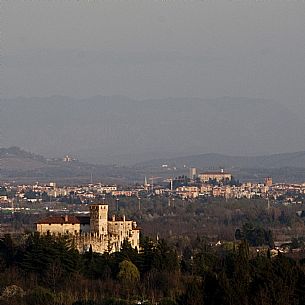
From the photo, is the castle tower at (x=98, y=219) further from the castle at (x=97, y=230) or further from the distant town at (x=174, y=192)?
the distant town at (x=174, y=192)

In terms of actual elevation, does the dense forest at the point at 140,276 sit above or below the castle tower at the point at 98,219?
below

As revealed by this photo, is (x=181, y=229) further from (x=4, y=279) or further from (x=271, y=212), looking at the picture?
(x=4, y=279)

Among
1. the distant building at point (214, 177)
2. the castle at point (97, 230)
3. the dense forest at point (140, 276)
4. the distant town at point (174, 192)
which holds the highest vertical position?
the distant building at point (214, 177)

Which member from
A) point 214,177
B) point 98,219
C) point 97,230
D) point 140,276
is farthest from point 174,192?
point 140,276

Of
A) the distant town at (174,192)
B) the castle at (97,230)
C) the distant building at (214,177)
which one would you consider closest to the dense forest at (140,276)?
the castle at (97,230)

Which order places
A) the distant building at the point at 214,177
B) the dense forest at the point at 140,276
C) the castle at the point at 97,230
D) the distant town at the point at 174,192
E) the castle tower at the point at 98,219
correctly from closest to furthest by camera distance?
the dense forest at the point at 140,276, the castle at the point at 97,230, the castle tower at the point at 98,219, the distant town at the point at 174,192, the distant building at the point at 214,177

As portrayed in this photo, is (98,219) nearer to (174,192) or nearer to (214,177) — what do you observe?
(174,192)

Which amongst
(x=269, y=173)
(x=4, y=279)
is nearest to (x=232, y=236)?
(x=4, y=279)
